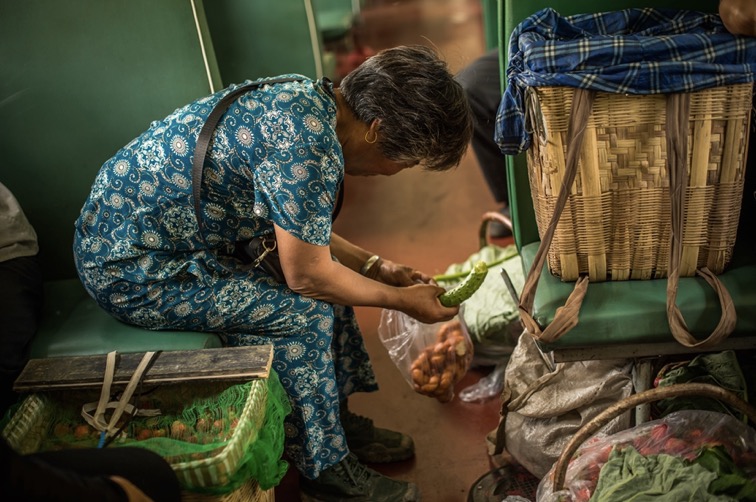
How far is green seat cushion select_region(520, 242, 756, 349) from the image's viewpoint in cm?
167

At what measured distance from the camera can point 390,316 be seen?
249cm

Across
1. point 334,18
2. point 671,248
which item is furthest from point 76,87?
point 334,18

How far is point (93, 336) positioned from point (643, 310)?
4.35ft

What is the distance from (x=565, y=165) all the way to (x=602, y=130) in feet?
0.33

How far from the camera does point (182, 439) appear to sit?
5.61ft

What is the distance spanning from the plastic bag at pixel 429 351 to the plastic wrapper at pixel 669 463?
607 millimetres

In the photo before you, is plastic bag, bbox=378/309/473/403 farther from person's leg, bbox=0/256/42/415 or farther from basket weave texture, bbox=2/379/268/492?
person's leg, bbox=0/256/42/415

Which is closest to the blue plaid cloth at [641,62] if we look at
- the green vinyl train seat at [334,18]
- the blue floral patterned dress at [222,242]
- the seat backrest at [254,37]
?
the blue floral patterned dress at [222,242]

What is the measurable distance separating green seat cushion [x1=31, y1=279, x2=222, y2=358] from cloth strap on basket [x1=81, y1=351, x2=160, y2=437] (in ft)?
0.49

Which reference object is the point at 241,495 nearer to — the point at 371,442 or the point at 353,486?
the point at 353,486

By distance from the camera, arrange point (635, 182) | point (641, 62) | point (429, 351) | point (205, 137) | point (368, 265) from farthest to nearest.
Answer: point (429, 351), point (368, 265), point (205, 137), point (635, 182), point (641, 62)

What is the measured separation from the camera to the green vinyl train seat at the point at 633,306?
1.68 meters

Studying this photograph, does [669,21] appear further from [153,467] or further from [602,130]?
[153,467]

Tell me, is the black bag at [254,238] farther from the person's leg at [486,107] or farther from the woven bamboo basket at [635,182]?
the person's leg at [486,107]
